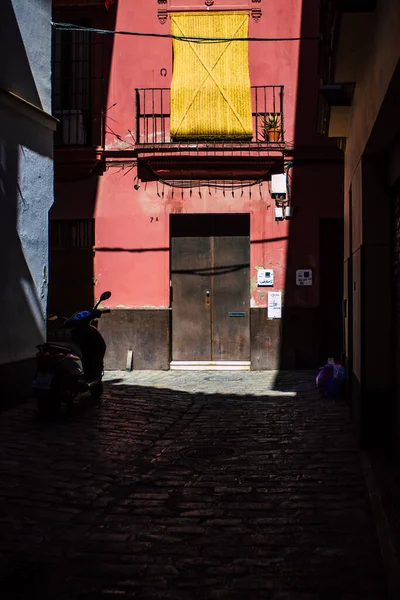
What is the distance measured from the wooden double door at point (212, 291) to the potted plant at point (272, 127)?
5.51 ft

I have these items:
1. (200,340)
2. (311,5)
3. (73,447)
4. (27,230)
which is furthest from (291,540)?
(311,5)

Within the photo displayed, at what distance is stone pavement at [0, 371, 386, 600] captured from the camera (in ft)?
11.1

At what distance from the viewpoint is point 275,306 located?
12.8 metres

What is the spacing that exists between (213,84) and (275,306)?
15.5 ft

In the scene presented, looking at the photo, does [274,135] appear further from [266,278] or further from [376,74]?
[376,74]

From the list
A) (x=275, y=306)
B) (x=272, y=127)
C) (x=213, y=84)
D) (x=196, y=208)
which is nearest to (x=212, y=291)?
(x=275, y=306)

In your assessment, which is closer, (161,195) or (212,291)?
(161,195)

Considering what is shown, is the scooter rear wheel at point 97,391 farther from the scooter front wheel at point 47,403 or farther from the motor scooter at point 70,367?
the scooter front wheel at point 47,403

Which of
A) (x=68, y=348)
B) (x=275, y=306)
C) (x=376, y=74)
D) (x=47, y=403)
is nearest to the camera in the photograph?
(x=376, y=74)

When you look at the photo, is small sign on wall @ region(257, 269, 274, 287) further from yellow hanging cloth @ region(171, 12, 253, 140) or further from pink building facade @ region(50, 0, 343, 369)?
yellow hanging cloth @ region(171, 12, 253, 140)

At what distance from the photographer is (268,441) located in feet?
21.8

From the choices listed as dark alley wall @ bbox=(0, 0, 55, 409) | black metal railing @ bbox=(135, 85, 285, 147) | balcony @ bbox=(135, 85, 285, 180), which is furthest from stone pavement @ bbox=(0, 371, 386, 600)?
black metal railing @ bbox=(135, 85, 285, 147)

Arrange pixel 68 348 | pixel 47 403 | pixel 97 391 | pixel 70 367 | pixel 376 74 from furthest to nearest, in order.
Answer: pixel 97 391 < pixel 68 348 < pixel 70 367 < pixel 47 403 < pixel 376 74

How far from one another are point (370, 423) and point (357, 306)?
4.17 feet
